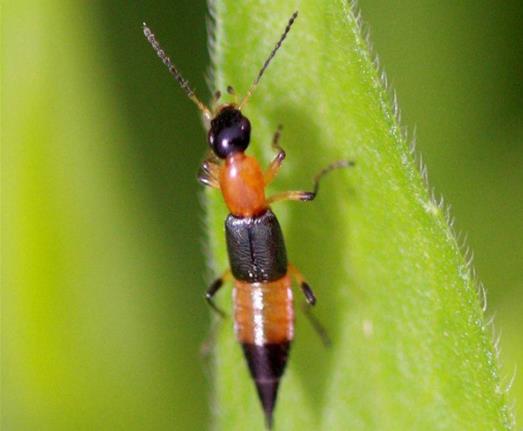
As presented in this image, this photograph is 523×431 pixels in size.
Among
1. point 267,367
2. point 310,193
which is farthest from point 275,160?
point 267,367

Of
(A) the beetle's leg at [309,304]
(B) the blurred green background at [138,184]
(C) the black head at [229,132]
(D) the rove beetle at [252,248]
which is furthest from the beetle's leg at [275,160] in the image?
(B) the blurred green background at [138,184]

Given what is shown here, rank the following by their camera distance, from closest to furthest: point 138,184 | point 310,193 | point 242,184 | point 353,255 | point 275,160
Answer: point 353,255, point 310,193, point 275,160, point 242,184, point 138,184

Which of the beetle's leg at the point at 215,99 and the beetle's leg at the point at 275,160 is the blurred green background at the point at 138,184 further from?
the beetle's leg at the point at 275,160

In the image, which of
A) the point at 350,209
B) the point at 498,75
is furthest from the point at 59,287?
the point at 498,75

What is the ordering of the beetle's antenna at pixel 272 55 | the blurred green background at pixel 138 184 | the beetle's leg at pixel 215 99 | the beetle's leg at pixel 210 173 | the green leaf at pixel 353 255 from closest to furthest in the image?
the green leaf at pixel 353 255, the beetle's antenna at pixel 272 55, the beetle's leg at pixel 215 99, the blurred green background at pixel 138 184, the beetle's leg at pixel 210 173

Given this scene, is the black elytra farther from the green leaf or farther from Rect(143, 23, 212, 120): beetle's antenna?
Rect(143, 23, 212, 120): beetle's antenna

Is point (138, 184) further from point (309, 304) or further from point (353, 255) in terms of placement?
point (353, 255)

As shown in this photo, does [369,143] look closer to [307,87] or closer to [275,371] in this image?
[307,87]
